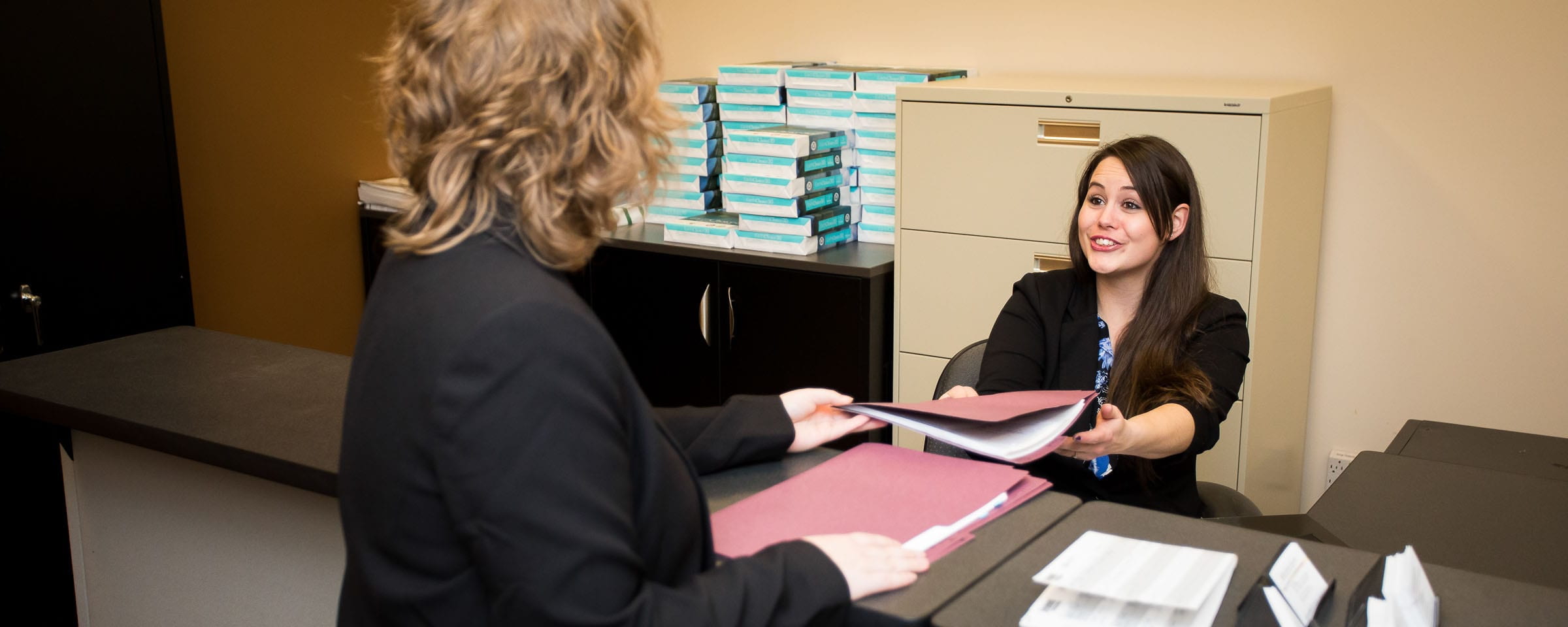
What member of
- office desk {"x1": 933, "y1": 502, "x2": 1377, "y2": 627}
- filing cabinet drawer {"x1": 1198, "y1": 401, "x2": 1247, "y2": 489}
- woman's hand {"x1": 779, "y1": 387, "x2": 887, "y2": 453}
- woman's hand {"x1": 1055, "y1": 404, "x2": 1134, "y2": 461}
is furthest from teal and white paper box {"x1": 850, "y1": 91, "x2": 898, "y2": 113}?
office desk {"x1": 933, "y1": 502, "x2": 1377, "y2": 627}

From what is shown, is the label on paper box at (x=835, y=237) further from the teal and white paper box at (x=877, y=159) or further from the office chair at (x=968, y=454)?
the office chair at (x=968, y=454)

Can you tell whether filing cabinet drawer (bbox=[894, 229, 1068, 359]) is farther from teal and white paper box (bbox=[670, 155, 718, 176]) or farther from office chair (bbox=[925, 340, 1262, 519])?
teal and white paper box (bbox=[670, 155, 718, 176])

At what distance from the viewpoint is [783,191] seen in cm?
305

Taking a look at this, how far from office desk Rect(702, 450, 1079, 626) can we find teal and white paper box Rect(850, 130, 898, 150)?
1.80 meters

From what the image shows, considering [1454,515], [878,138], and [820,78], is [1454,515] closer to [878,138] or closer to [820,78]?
[878,138]

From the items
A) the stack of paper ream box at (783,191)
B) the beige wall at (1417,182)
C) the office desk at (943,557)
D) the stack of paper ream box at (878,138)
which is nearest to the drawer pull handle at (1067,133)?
the stack of paper ream box at (878,138)

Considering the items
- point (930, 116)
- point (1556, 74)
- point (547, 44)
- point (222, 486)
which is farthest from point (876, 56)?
point (547, 44)

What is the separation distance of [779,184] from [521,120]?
213 centimetres

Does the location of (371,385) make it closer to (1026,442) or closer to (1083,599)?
(1083,599)

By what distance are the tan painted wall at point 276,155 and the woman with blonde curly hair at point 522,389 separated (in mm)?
2745

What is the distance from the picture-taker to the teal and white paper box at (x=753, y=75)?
3.21 m

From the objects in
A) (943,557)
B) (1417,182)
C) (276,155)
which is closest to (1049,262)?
(1417,182)

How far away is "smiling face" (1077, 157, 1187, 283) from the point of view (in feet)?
6.59

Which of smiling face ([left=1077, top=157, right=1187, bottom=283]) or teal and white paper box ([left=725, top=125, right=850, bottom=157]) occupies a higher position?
teal and white paper box ([left=725, top=125, right=850, bottom=157])
